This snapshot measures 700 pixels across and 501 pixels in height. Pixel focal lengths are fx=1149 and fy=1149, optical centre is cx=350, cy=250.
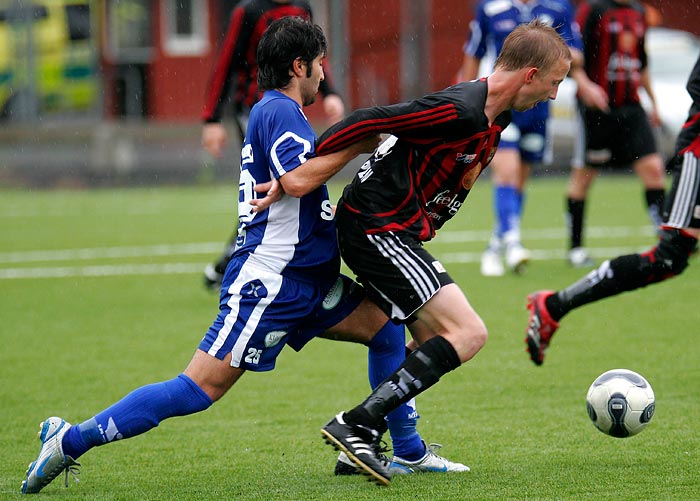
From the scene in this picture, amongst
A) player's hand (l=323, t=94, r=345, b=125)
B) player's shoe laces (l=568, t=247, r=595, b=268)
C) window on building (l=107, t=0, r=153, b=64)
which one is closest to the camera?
player's hand (l=323, t=94, r=345, b=125)

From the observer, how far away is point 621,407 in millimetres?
4617

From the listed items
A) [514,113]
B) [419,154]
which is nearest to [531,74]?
[419,154]

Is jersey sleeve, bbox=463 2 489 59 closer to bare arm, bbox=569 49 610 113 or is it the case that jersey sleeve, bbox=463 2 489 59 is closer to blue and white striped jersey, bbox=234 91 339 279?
bare arm, bbox=569 49 610 113

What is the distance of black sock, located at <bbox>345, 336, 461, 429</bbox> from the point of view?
4227 mm

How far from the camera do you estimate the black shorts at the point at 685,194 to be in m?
5.72

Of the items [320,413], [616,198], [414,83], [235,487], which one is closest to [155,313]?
[320,413]

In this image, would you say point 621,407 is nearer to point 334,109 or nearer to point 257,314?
point 257,314

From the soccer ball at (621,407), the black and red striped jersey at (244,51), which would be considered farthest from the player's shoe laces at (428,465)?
the black and red striped jersey at (244,51)

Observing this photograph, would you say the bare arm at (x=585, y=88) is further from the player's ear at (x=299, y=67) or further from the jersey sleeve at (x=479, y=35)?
the player's ear at (x=299, y=67)

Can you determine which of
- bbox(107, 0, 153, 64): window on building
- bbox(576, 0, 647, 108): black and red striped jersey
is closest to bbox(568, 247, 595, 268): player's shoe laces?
bbox(576, 0, 647, 108): black and red striped jersey

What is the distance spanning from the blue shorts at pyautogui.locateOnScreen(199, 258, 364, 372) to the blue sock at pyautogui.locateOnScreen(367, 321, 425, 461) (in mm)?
340

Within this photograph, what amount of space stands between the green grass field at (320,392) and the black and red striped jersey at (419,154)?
1048 millimetres

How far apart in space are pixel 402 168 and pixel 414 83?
22.6 m

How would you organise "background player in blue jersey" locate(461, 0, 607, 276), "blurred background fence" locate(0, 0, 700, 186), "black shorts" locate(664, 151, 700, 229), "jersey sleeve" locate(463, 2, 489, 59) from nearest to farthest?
"black shorts" locate(664, 151, 700, 229) < "background player in blue jersey" locate(461, 0, 607, 276) < "jersey sleeve" locate(463, 2, 489, 59) < "blurred background fence" locate(0, 0, 700, 186)
